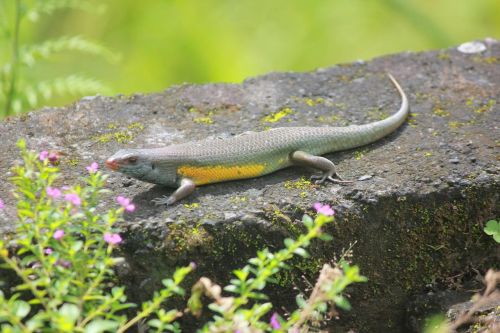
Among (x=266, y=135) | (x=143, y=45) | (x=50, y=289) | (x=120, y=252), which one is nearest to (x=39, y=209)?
(x=50, y=289)

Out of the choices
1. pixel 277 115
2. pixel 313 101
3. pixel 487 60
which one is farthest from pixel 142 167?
pixel 487 60

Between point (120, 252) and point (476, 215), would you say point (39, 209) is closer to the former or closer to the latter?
Result: point (120, 252)

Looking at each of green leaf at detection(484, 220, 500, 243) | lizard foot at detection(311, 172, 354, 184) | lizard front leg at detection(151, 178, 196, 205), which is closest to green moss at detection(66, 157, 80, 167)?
lizard front leg at detection(151, 178, 196, 205)

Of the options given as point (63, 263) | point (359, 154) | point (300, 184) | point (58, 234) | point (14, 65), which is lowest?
point (359, 154)

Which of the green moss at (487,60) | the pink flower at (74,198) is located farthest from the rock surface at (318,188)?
the pink flower at (74,198)

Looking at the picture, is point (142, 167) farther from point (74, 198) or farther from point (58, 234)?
point (58, 234)

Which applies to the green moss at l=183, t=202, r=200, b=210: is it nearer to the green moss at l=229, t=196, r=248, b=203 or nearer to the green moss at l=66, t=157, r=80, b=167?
the green moss at l=229, t=196, r=248, b=203
